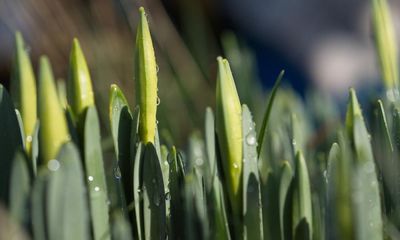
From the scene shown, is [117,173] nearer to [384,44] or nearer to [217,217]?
[217,217]

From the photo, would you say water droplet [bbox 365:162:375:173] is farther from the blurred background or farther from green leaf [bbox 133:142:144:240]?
the blurred background

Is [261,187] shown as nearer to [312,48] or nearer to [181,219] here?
[181,219]

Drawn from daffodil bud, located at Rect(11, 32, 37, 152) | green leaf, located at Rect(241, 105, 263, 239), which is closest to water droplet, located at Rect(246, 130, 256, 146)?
green leaf, located at Rect(241, 105, 263, 239)

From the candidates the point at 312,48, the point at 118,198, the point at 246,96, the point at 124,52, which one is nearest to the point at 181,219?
the point at 118,198

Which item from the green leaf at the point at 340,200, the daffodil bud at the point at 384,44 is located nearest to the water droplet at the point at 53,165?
the green leaf at the point at 340,200

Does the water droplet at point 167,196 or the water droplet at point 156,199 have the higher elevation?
the water droplet at point 167,196

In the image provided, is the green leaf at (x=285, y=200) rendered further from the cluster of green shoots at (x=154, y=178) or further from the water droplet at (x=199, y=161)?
the water droplet at (x=199, y=161)
